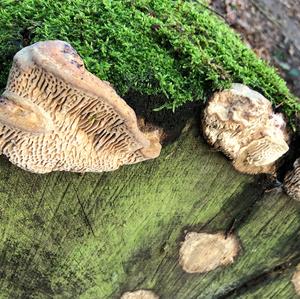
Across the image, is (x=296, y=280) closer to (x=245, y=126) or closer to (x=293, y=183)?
(x=293, y=183)

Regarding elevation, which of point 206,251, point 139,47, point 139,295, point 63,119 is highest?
point 139,47

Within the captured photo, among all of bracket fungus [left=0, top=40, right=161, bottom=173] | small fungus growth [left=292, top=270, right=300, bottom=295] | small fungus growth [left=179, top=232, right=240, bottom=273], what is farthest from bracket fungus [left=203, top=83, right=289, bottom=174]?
small fungus growth [left=292, top=270, right=300, bottom=295]

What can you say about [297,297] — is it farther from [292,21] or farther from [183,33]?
[292,21]

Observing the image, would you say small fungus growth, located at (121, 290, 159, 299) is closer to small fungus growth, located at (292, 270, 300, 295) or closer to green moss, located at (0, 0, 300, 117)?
small fungus growth, located at (292, 270, 300, 295)

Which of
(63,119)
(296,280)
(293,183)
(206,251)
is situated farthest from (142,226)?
(296,280)

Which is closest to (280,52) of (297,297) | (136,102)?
(297,297)
